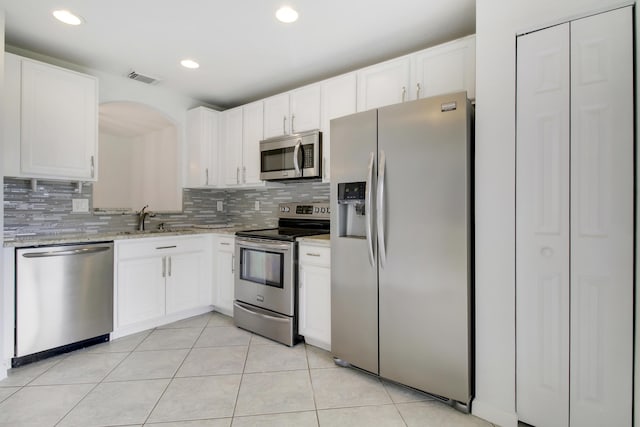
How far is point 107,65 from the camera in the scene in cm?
282

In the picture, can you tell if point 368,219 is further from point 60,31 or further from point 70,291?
point 60,31

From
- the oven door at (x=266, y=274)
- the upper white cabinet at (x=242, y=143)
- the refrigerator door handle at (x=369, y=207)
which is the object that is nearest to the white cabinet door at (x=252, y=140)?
the upper white cabinet at (x=242, y=143)

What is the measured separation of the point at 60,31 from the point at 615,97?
341 cm

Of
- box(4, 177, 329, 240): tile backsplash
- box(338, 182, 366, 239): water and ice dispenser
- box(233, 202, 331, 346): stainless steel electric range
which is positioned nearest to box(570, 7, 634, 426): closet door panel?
box(338, 182, 366, 239): water and ice dispenser

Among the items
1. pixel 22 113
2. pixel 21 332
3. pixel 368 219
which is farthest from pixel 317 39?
pixel 21 332

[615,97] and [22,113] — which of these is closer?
[615,97]

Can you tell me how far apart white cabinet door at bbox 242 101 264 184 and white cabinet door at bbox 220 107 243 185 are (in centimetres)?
8

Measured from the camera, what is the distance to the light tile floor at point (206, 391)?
5.41ft

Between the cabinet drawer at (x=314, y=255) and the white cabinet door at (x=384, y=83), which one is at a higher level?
the white cabinet door at (x=384, y=83)

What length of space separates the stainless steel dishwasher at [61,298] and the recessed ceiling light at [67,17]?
1583 mm

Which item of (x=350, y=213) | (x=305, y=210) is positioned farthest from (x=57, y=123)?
(x=350, y=213)

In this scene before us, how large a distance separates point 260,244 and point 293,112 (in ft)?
4.27

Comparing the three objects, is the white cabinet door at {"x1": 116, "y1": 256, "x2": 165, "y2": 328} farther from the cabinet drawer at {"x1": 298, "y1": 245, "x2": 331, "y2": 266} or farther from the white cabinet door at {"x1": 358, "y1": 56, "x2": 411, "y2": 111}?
the white cabinet door at {"x1": 358, "y1": 56, "x2": 411, "y2": 111}

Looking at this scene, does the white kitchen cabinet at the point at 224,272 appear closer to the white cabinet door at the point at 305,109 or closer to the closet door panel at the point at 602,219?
the white cabinet door at the point at 305,109
